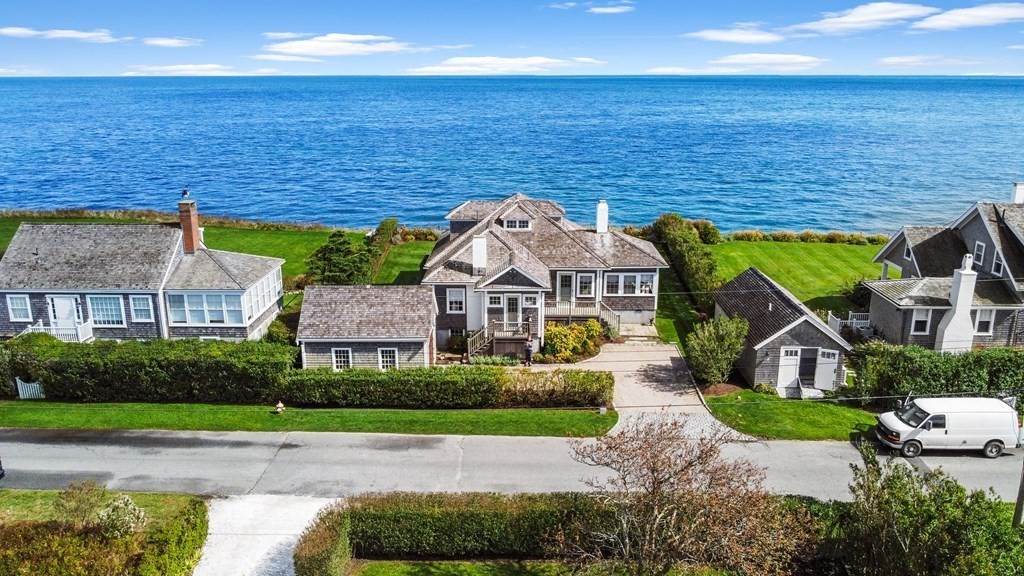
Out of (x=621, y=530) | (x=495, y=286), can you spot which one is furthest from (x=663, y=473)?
(x=495, y=286)

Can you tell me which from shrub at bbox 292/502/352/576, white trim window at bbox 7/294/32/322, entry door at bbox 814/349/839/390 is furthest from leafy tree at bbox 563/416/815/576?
white trim window at bbox 7/294/32/322

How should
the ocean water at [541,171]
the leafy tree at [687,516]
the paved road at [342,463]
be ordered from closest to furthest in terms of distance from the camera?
the leafy tree at [687,516], the paved road at [342,463], the ocean water at [541,171]

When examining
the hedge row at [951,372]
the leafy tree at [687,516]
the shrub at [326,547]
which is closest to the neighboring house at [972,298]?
the hedge row at [951,372]

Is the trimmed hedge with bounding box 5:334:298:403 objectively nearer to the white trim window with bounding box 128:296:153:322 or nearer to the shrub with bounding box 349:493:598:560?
the white trim window with bounding box 128:296:153:322

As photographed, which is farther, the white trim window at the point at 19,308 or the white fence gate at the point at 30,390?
the white trim window at the point at 19,308

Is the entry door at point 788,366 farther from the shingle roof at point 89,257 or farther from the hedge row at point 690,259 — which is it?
the shingle roof at point 89,257

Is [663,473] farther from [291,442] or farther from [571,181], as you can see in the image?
[571,181]

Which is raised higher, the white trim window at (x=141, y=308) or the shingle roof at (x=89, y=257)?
the shingle roof at (x=89, y=257)

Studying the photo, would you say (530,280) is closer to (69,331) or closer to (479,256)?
(479,256)
